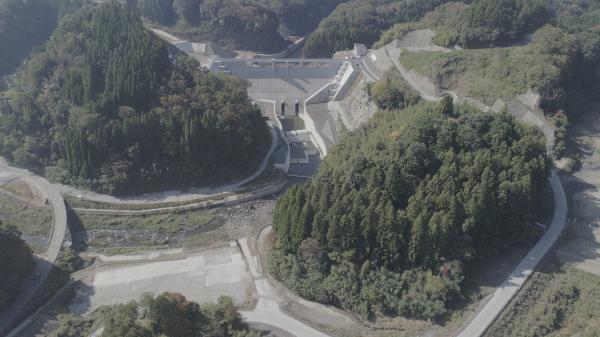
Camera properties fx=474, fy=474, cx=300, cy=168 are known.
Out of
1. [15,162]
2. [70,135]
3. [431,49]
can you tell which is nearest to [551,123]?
[431,49]

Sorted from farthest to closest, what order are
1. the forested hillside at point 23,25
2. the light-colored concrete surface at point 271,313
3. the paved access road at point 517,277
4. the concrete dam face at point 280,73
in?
the forested hillside at point 23,25, the concrete dam face at point 280,73, the light-colored concrete surface at point 271,313, the paved access road at point 517,277

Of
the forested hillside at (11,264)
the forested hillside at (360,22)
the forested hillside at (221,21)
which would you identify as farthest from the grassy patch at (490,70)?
the forested hillside at (11,264)

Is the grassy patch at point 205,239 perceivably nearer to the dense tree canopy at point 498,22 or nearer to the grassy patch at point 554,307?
the grassy patch at point 554,307

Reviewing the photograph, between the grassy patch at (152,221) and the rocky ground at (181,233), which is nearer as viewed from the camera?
the rocky ground at (181,233)

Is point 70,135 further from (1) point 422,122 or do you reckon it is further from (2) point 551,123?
(2) point 551,123

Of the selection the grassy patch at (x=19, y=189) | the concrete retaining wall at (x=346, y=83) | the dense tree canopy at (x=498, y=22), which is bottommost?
the grassy patch at (x=19, y=189)

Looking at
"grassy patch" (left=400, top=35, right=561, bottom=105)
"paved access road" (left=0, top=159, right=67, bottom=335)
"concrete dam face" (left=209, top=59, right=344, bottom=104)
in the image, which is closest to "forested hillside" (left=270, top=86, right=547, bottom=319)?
"grassy patch" (left=400, top=35, right=561, bottom=105)
